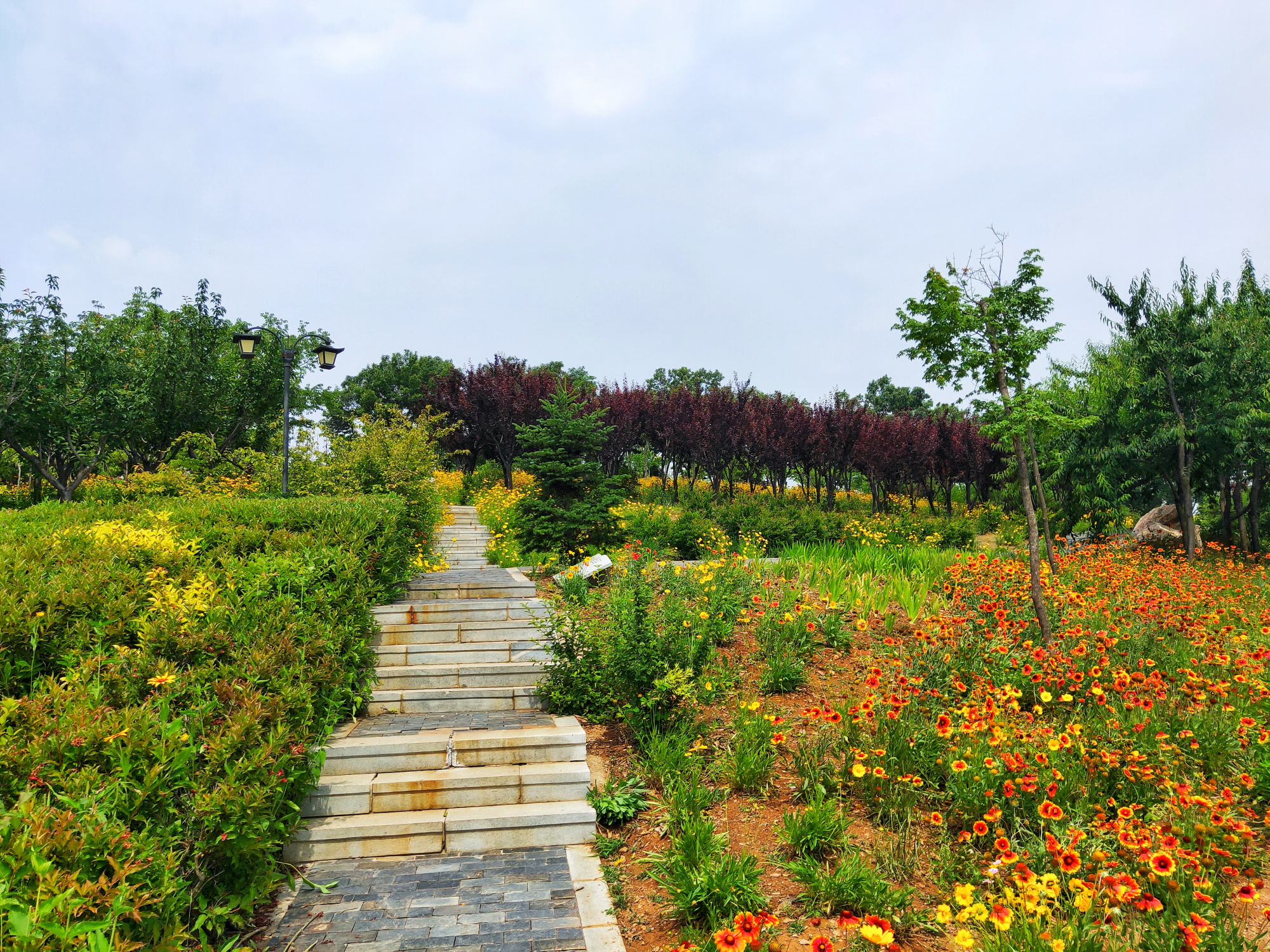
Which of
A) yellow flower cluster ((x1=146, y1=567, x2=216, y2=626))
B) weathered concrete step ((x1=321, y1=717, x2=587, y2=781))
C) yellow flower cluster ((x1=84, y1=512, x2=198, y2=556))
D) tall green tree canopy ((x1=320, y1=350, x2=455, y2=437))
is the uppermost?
tall green tree canopy ((x1=320, y1=350, x2=455, y2=437))

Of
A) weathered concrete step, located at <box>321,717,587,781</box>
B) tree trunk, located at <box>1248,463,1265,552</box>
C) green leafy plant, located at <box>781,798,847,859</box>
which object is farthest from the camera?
tree trunk, located at <box>1248,463,1265,552</box>

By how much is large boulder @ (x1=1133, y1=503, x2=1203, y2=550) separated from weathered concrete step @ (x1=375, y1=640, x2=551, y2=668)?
43.5 feet

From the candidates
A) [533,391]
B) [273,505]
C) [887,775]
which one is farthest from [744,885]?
[533,391]

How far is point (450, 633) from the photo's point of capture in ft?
20.7

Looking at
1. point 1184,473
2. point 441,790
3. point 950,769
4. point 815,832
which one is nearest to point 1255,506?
point 1184,473

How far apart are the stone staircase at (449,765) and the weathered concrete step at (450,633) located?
3 cm

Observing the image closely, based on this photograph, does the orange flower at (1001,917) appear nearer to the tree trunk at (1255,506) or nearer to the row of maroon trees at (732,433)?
the tree trunk at (1255,506)

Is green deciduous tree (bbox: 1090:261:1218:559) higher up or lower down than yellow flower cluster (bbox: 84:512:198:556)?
higher up

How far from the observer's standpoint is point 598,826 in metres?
4.07

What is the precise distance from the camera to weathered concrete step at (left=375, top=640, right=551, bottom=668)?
19.2 ft

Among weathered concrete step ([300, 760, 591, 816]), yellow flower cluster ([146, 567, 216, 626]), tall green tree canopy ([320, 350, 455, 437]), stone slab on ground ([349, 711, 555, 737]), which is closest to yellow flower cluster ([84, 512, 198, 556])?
yellow flower cluster ([146, 567, 216, 626])

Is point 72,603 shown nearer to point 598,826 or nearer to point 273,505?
point 273,505

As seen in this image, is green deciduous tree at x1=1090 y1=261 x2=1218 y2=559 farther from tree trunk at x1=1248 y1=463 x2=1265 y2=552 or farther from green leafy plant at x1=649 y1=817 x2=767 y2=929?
green leafy plant at x1=649 y1=817 x2=767 y2=929

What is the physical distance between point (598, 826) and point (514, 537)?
23.0 ft
